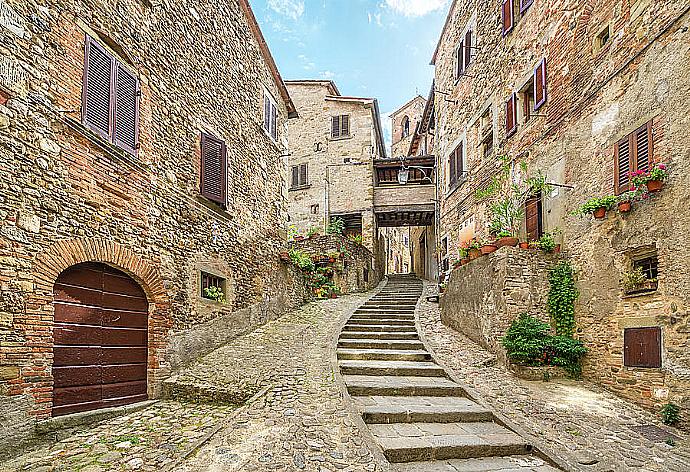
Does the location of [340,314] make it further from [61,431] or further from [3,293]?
[3,293]

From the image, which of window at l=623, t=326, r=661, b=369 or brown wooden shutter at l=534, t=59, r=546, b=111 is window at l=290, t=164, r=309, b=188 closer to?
brown wooden shutter at l=534, t=59, r=546, b=111

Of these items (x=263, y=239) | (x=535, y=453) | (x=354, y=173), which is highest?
(x=354, y=173)

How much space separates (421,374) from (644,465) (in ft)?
11.7

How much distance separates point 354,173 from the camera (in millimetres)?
21828

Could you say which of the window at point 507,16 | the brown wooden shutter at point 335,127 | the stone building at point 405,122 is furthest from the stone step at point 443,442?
the stone building at point 405,122

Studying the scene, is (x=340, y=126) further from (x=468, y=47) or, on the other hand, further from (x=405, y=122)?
(x=405, y=122)

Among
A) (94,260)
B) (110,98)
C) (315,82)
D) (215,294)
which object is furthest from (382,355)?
(315,82)

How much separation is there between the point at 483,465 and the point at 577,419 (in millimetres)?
1838

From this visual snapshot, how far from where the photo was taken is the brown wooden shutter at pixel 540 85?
955cm

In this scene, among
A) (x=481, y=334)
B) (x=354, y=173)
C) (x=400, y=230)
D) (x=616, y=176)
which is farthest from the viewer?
(x=400, y=230)

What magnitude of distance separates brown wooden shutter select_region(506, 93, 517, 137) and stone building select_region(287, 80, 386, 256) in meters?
10.5

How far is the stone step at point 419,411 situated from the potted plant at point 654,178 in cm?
370

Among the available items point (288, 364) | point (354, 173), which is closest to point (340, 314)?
point (288, 364)

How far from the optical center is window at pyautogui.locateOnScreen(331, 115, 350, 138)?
888 inches
